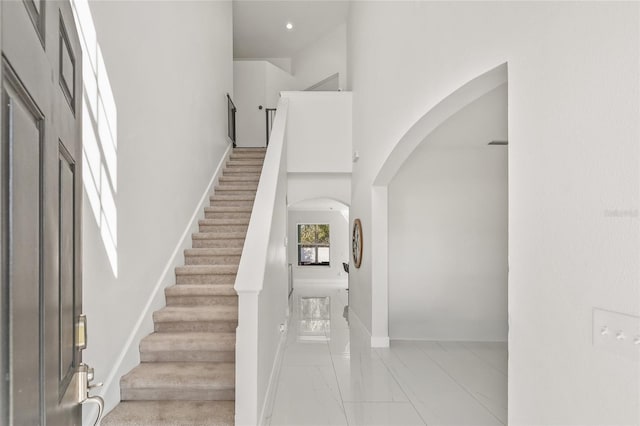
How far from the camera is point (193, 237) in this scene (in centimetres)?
483

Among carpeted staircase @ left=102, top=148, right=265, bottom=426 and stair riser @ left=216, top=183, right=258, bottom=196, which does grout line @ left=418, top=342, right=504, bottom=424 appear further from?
stair riser @ left=216, top=183, right=258, bottom=196

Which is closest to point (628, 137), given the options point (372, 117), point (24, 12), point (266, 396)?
point (24, 12)

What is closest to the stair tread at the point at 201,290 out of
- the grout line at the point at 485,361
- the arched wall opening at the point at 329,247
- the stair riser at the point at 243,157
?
the grout line at the point at 485,361

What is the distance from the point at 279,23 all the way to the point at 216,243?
238 inches

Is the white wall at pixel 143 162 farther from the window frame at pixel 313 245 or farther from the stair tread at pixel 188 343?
the window frame at pixel 313 245

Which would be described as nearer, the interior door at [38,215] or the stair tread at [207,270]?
the interior door at [38,215]

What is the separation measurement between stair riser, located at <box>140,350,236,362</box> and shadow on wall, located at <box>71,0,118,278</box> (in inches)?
31.3

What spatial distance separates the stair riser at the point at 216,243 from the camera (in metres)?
4.73

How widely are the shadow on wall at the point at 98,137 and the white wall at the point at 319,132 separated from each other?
4.25 meters

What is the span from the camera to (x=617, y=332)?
54.9 inches

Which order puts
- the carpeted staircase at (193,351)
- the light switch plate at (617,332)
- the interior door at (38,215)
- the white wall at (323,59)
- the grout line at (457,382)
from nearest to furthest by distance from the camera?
the interior door at (38,215), the light switch plate at (617,332), the carpeted staircase at (193,351), the grout line at (457,382), the white wall at (323,59)

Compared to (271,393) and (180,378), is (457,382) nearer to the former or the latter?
(271,393)

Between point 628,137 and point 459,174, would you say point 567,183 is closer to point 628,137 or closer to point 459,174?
point 628,137

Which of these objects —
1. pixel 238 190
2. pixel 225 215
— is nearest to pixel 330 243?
pixel 238 190
